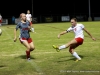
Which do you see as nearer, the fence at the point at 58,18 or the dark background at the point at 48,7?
the fence at the point at 58,18

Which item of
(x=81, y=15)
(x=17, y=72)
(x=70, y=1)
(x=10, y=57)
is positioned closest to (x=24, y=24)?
(x=10, y=57)

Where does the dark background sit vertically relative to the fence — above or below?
above

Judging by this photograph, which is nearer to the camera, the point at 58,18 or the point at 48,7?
the point at 58,18

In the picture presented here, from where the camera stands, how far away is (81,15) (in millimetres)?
58906

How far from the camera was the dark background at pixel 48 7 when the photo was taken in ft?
198

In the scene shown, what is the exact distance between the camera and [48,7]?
6250cm

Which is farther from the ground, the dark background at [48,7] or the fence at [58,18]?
the dark background at [48,7]

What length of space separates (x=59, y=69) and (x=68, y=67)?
0.49 metres

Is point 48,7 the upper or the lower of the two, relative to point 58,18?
upper

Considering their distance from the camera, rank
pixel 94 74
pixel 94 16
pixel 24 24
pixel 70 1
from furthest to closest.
A: 1. pixel 70 1
2. pixel 94 16
3. pixel 24 24
4. pixel 94 74

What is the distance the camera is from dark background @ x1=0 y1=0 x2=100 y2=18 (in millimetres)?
60219

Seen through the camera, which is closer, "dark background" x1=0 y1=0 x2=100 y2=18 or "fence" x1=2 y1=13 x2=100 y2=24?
"fence" x1=2 y1=13 x2=100 y2=24

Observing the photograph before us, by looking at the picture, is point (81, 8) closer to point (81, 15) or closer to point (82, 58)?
point (81, 15)

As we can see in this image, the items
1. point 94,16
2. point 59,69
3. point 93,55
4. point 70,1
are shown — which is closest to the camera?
point 59,69
